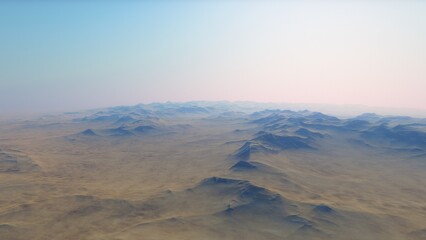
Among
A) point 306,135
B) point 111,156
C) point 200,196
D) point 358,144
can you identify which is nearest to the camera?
point 200,196

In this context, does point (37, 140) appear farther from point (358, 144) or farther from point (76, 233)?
point (358, 144)

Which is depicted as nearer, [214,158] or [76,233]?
[76,233]

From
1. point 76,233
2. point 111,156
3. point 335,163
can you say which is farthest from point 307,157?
point 76,233

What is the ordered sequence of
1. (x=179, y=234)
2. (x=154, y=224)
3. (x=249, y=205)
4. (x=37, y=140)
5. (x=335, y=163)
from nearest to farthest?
(x=179, y=234), (x=154, y=224), (x=249, y=205), (x=335, y=163), (x=37, y=140)

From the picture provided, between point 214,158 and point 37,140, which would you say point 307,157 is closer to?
point 214,158

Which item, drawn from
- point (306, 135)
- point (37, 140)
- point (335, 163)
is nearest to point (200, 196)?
point (335, 163)

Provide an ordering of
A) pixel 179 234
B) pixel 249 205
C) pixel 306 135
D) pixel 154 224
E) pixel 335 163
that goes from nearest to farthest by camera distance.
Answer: pixel 179 234, pixel 154 224, pixel 249 205, pixel 335 163, pixel 306 135
